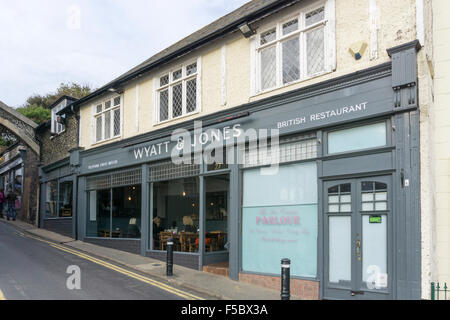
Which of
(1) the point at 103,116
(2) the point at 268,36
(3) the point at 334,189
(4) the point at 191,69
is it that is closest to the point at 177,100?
(4) the point at 191,69

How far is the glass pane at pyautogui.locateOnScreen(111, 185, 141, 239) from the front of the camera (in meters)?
15.6

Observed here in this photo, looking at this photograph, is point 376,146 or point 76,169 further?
point 76,169

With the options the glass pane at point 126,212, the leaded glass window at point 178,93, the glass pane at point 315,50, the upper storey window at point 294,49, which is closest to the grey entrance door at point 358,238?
the glass pane at point 315,50

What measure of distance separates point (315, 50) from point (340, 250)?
15.6 feet

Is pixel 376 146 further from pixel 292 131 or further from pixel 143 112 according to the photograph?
pixel 143 112

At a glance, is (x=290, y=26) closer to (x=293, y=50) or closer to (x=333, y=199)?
(x=293, y=50)

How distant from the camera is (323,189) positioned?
31.2ft

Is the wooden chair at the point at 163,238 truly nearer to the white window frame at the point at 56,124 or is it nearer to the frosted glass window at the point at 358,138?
the frosted glass window at the point at 358,138

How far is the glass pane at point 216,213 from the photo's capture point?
13.2m

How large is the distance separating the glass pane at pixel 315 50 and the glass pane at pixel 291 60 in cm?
35

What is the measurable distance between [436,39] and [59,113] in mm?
17323

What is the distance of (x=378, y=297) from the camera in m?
8.28
